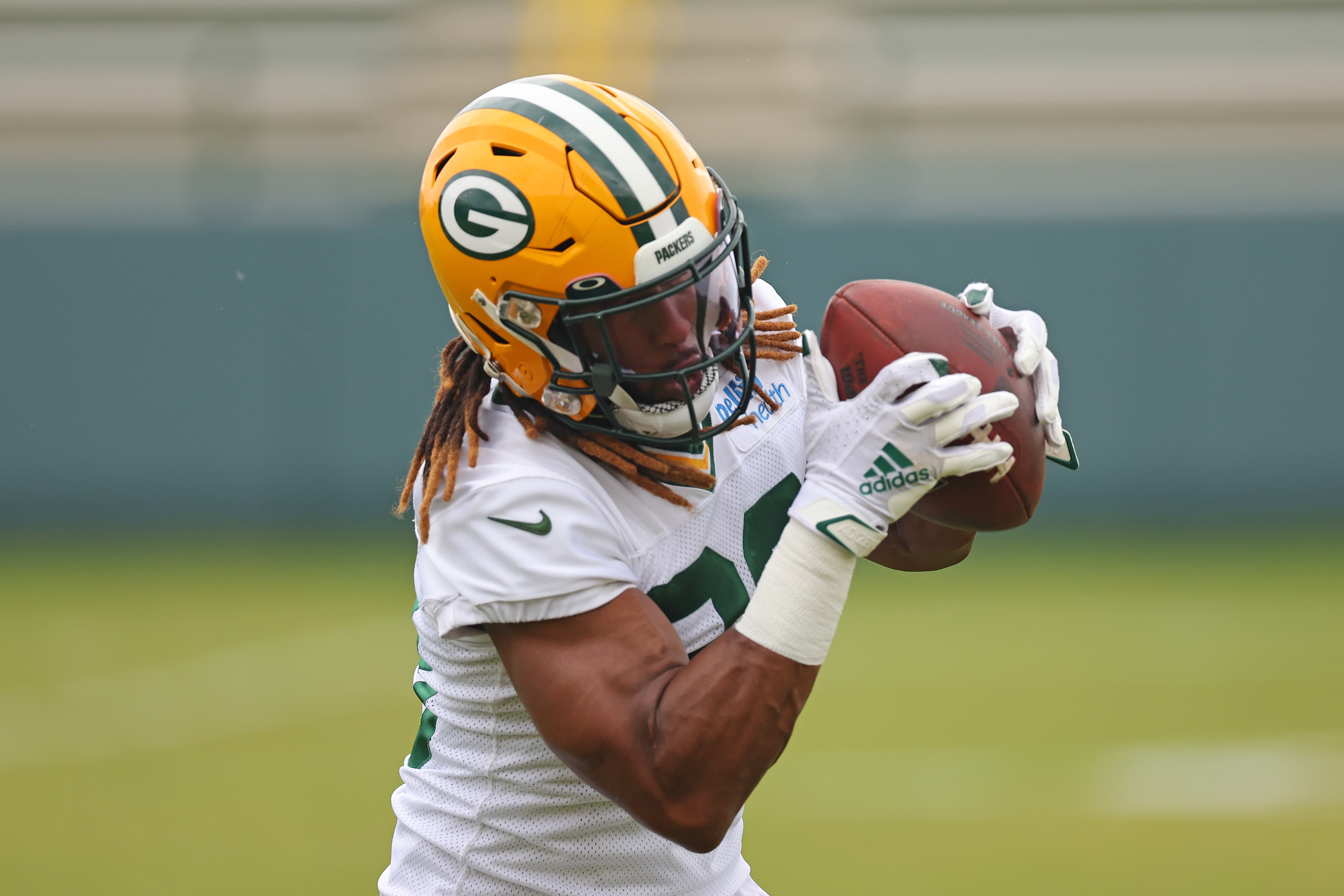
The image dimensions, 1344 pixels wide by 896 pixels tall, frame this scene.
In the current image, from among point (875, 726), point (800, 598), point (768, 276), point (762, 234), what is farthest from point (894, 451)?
point (762, 234)

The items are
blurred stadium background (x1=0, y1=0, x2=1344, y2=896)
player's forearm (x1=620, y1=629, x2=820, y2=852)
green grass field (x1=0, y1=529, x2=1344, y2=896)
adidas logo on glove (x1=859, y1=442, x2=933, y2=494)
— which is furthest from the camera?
blurred stadium background (x1=0, y1=0, x2=1344, y2=896)

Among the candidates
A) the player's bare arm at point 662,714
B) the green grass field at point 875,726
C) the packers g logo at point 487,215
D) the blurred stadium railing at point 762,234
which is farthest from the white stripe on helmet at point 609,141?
the blurred stadium railing at point 762,234

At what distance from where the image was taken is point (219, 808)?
3.68 metres

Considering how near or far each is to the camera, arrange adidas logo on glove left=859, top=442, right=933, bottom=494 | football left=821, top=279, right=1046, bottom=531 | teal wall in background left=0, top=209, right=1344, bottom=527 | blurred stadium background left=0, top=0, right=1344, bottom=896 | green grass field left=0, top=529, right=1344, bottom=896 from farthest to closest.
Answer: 1. teal wall in background left=0, top=209, right=1344, bottom=527
2. blurred stadium background left=0, top=0, right=1344, bottom=896
3. green grass field left=0, top=529, right=1344, bottom=896
4. football left=821, top=279, right=1046, bottom=531
5. adidas logo on glove left=859, top=442, right=933, bottom=494

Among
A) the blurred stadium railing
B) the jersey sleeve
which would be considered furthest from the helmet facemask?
the blurred stadium railing

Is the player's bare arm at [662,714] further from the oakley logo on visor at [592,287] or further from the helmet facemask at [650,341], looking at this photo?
the oakley logo on visor at [592,287]

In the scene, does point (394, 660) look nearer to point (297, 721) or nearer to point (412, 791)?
point (297, 721)

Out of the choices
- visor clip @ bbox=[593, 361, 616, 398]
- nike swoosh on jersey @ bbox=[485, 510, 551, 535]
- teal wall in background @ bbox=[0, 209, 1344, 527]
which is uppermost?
visor clip @ bbox=[593, 361, 616, 398]

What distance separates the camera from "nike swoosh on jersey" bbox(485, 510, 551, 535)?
1.48 m

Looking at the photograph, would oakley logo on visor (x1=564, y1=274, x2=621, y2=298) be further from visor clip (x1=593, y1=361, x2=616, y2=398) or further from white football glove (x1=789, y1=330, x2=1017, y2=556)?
white football glove (x1=789, y1=330, x2=1017, y2=556)

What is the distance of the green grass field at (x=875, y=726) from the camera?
10.8 ft

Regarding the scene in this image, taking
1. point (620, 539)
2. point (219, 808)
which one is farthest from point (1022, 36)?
point (620, 539)

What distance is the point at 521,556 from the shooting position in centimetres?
146

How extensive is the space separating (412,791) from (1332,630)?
14.8 feet
